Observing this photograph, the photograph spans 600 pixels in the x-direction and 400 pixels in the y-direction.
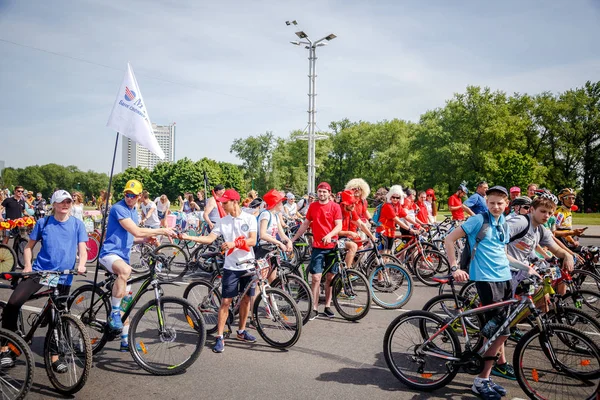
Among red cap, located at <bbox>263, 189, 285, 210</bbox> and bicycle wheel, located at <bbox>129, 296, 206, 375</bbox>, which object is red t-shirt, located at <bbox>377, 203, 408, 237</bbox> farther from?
bicycle wheel, located at <bbox>129, 296, 206, 375</bbox>

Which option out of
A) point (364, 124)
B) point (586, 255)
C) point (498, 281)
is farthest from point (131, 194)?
point (364, 124)

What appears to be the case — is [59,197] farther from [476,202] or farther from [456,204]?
[456,204]

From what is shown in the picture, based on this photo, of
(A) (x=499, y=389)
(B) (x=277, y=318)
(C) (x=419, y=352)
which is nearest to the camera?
(A) (x=499, y=389)

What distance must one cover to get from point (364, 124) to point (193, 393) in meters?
68.3

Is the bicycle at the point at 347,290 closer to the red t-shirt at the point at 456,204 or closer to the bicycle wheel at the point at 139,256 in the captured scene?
the bicycle wheel at the point at 139,256

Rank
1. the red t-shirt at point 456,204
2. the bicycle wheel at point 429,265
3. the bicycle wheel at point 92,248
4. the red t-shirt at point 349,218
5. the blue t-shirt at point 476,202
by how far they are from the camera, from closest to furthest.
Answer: the blue t-shirt at point 476,202 → the red t-shirt at point 349,218 → the bicycle wheel at point 429,265 → the bicycle wheel at point 92,248 → the red t-shirt at point 456,204

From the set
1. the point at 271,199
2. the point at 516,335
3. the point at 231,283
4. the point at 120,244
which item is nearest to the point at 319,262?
the point at 271,199

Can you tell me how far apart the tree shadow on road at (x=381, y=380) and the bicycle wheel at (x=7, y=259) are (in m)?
8.45

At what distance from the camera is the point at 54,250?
442 centimetres

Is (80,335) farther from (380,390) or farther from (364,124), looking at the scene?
(364,124)

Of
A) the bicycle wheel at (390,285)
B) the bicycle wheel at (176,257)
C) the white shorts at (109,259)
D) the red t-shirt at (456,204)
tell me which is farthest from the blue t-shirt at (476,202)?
the bicycle wheel at (176,257)

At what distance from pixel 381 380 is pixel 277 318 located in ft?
4.69

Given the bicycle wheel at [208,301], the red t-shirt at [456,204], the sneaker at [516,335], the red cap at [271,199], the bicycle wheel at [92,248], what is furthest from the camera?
the red t-shirt at [456,204]

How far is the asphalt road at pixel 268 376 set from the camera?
3957mm
